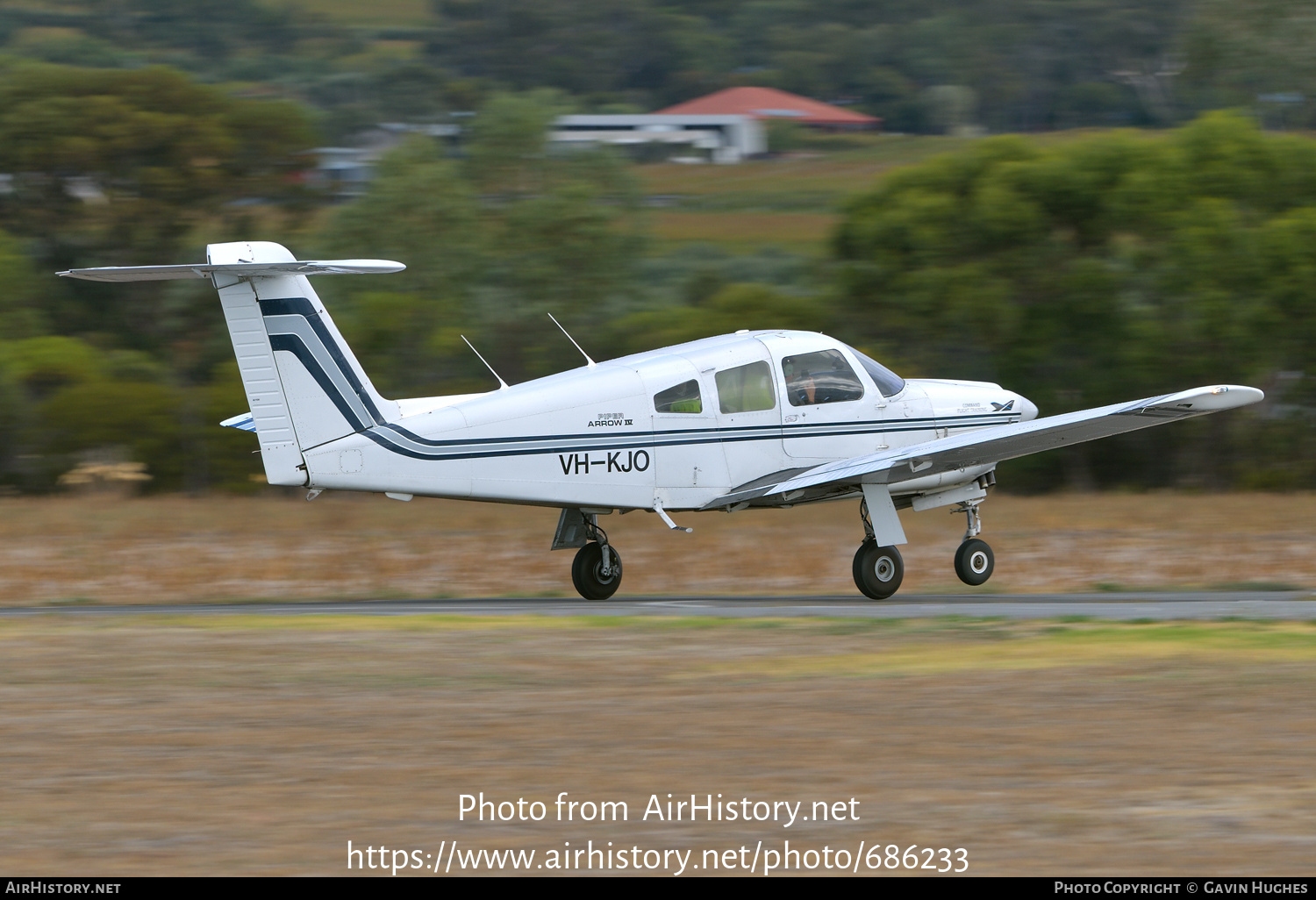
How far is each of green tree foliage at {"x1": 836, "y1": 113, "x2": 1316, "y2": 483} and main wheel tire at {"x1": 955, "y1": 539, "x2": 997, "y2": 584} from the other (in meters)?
14.3

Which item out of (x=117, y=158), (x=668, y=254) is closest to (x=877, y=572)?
(x=117, y=158)

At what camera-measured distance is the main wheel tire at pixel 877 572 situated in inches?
659

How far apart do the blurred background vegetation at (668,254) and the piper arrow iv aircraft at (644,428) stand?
14.5m

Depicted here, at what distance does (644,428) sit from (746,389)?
4.00 feet

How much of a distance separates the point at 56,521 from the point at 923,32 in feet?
396

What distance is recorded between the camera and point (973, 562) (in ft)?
57.0

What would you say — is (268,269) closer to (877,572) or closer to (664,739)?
(877,572)

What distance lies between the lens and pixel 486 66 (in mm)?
121562

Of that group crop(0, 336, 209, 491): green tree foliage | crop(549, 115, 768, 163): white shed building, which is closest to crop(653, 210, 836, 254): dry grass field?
crop(549, 115, 768, 163): white shed building

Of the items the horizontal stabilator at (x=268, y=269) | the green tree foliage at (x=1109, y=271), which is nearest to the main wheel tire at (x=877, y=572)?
the horizontal stabilator at (x=268, y=269)

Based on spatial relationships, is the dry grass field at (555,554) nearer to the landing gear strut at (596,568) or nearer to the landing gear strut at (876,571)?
the landing gear strut at (596,568)

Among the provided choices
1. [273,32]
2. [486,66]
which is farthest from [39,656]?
[273,32]

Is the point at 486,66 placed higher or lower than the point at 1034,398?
higher

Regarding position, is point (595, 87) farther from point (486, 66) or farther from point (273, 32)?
point (273, 32)
